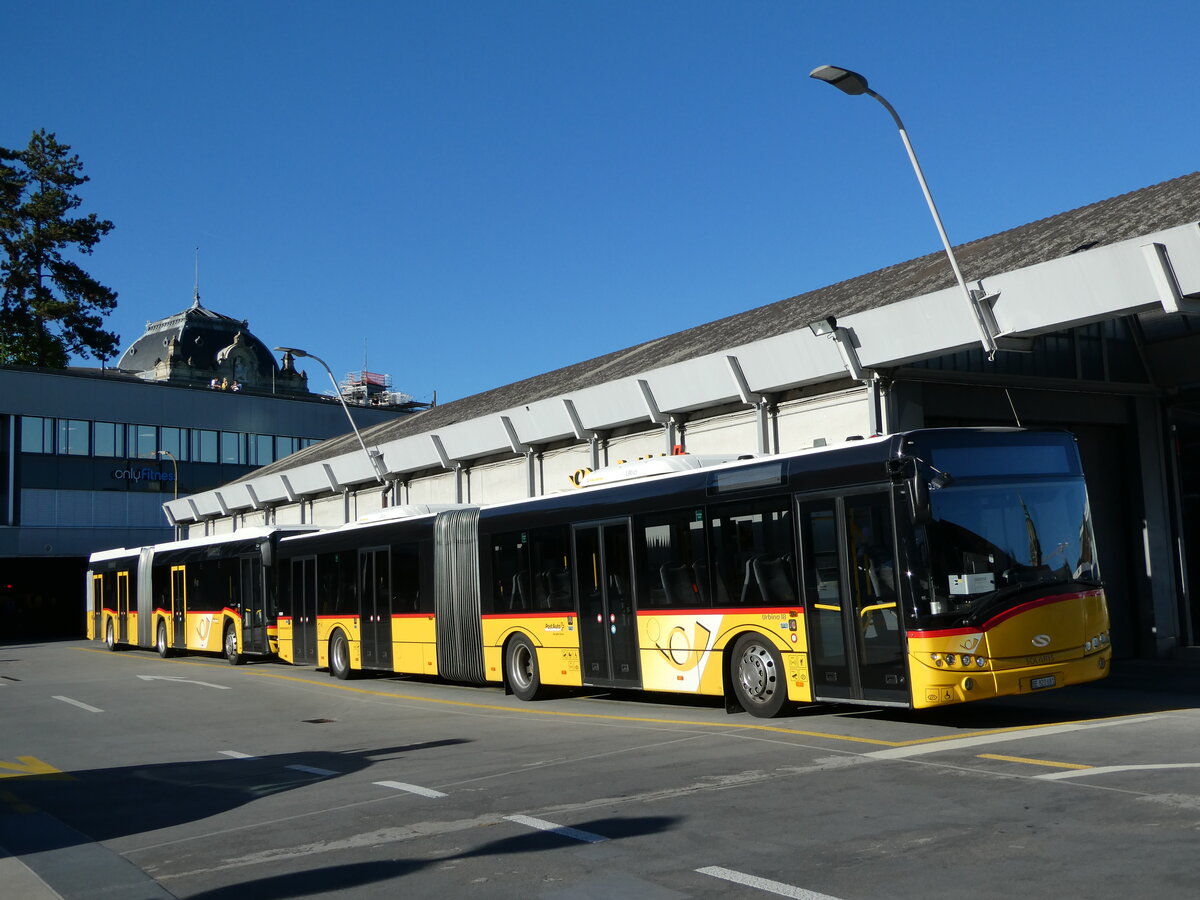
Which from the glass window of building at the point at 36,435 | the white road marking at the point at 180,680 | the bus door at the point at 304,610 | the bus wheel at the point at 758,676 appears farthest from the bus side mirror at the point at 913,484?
the glass window of building at the point at 36,435

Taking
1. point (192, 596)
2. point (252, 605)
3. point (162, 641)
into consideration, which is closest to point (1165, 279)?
point (252, 605)

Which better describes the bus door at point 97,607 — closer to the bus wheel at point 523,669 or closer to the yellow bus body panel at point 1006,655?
the bus wheel at point 523,669

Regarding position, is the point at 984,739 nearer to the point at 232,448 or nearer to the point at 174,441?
the point at 174,441

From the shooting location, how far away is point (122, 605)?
4153 centimetres

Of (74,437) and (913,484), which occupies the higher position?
(74,437)

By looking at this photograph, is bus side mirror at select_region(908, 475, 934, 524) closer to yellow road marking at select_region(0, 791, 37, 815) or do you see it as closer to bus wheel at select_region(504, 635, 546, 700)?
bus wheel at select_region(504, 635, 546, 700)

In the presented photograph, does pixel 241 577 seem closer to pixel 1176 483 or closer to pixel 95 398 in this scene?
pixel 1176 483

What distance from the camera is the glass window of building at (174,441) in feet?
212

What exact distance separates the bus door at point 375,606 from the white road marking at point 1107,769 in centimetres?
1574

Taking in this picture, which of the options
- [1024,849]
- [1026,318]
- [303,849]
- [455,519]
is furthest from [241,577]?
[1024,849]

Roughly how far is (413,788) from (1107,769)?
228 inches

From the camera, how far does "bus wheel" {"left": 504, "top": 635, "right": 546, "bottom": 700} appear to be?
19156 millimetres

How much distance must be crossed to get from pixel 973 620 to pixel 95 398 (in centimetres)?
5737

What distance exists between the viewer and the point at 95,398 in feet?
202
